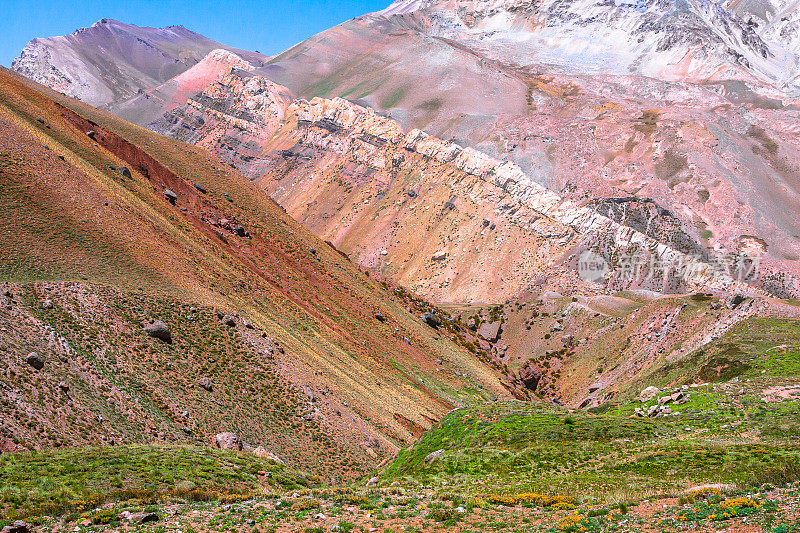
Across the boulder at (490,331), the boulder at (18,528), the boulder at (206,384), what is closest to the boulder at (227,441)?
the boulder at (206,384)

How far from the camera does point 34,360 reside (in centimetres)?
2828

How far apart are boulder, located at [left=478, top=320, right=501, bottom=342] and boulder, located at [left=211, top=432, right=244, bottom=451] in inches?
2346

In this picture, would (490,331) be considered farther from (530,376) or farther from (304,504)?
(304,504)

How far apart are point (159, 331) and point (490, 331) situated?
60568 mm

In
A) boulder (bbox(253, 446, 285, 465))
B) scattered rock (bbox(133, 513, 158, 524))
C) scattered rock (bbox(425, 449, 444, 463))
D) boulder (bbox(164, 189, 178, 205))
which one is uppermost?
boulder (bbox(164, 189, 178, 205))

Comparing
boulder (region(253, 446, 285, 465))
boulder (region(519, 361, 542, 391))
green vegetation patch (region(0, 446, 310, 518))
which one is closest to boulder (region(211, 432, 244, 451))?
boulder (region(253, 446, 285, 465))

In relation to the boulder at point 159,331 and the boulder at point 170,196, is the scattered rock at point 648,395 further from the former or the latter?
the boulder at point 170,196

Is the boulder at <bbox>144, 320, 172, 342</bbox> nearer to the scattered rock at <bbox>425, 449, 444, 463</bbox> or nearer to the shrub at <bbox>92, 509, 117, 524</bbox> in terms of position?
the scattered rock at <bbox>425, 449, 444, 463</bbox>

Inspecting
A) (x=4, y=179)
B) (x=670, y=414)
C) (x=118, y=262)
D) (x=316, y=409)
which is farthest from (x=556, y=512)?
(x=4, y=179)

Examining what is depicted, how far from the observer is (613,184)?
4611 inches

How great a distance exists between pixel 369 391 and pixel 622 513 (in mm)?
31091

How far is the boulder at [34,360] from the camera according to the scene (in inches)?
1108

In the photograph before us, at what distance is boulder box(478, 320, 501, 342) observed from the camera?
87500 millimetres

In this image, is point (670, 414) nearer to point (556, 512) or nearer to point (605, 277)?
point (556, 512)
